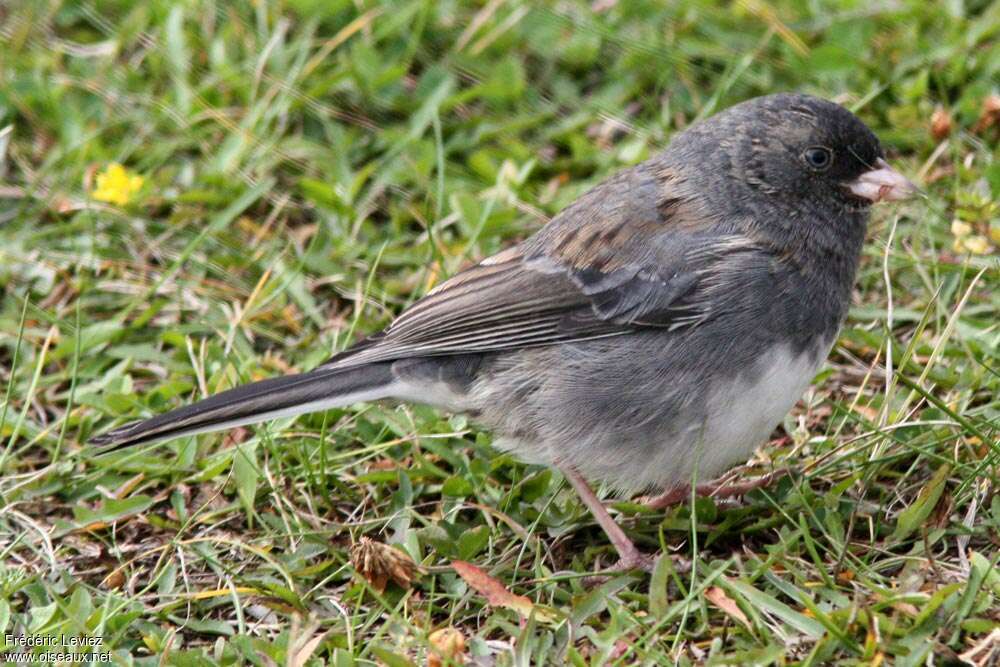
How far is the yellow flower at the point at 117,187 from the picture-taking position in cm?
452

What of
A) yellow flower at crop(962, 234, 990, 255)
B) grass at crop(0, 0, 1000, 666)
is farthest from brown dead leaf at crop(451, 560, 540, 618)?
yellow flower at crop(962, 234, 990, 255)

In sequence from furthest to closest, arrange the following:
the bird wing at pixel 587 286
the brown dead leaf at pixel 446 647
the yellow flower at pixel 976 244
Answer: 1. the yellow flower at pixel 976 244
2. the bird wing at pixel 587 286
3. the brown dead leaf at pixel 446 647

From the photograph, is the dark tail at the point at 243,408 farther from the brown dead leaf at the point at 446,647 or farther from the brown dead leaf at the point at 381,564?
the brown dead leaf at the point at 446,647

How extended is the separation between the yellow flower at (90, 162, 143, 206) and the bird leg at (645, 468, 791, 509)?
2.09 m

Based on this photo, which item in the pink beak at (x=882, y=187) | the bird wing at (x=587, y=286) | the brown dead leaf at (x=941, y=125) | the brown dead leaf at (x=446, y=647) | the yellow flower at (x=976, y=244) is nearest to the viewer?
the brown dead leaf at (x=446, y=647)

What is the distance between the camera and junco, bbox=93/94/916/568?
10.6 ft

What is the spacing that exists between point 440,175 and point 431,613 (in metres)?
1.65

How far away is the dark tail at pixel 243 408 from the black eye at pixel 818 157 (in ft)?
4.33

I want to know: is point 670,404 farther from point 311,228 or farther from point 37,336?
point 37,336

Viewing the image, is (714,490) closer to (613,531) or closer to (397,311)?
(613,531)

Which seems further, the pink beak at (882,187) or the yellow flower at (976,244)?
the yellow flower at (976,244)

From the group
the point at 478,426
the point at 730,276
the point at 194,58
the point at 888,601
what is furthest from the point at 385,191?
the point at 888,601

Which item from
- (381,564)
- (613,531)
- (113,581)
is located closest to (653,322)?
(613,531)

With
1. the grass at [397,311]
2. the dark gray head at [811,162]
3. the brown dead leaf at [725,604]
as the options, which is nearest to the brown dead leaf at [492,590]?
the grass at [397,311]
